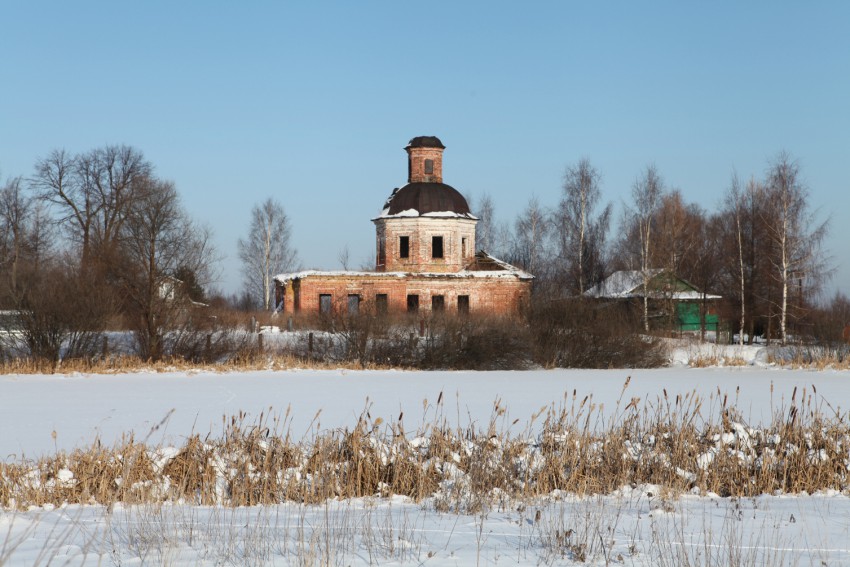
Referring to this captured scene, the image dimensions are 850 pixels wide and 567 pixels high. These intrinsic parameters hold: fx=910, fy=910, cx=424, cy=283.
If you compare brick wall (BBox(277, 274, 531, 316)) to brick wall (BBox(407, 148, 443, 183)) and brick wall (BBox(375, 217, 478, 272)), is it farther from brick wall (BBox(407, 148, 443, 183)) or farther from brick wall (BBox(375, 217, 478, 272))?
brick wall (BBox(407, 148, 443, 183))

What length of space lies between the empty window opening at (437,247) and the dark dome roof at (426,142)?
456cm

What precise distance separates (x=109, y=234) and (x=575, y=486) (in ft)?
152

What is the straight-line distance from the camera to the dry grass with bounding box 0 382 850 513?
750 centimetres

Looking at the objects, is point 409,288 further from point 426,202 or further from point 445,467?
point 445,467

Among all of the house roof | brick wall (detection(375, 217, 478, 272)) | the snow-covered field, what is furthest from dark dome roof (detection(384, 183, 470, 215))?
the snow-covered field

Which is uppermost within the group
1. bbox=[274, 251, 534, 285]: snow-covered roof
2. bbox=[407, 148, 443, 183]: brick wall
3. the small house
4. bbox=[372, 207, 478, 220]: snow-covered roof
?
bbox=[407, 148, 443, 183]: brick wall

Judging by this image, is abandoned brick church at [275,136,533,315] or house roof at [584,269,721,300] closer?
house roof at [584,269,721,300]

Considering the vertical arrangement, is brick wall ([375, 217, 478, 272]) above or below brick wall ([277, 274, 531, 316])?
above

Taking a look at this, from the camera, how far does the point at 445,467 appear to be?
26.7 ft

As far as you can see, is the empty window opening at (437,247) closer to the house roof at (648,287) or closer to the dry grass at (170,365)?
the house roof at (648,287)

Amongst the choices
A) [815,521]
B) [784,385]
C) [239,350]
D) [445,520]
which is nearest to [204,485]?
[445,520]

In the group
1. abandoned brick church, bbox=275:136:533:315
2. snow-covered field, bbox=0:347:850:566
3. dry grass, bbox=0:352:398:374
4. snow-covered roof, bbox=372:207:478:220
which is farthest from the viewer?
snow-covered roof, bbox=372:207:478:220

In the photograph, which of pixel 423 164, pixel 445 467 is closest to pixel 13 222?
pixel 423 164

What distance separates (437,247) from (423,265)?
1.18 m
